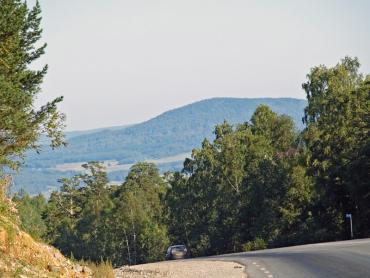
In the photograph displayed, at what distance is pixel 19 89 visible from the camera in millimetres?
31750

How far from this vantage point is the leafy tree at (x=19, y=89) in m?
30.0

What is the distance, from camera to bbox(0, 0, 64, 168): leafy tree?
30031 mm

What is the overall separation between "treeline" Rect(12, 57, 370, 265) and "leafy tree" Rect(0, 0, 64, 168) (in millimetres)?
4327

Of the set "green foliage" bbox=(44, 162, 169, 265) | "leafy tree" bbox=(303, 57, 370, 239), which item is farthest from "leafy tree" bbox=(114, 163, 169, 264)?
"leafy tree" bbox=(303, 57, 370, 239)

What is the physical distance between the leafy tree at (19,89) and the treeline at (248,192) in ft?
14.2

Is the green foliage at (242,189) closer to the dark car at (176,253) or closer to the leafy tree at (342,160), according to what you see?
the leafy tree at (342,160)

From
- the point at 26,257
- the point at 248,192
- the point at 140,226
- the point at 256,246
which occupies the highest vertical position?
the point at 26,257

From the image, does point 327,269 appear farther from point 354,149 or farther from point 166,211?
point 166,211

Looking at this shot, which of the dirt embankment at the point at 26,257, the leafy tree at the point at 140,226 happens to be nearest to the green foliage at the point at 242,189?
the leafy tree at the point at 140,226

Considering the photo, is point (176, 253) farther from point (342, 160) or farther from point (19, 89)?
point (19, 89)

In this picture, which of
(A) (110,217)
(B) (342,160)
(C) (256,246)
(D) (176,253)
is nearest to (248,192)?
(C) (256,246)

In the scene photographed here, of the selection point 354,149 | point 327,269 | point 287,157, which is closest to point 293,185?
point 287,157

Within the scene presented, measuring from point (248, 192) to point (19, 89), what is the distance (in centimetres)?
5234

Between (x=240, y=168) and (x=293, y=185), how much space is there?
17203 mm
